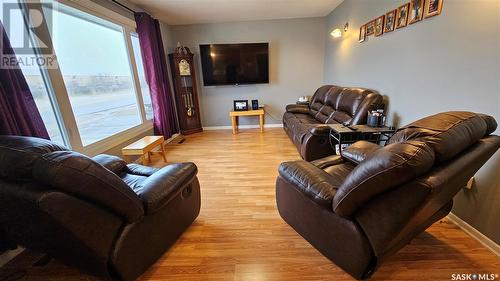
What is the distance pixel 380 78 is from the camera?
255 centimetres

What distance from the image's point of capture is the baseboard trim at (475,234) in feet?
4.42

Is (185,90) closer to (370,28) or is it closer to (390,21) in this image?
(370,28)

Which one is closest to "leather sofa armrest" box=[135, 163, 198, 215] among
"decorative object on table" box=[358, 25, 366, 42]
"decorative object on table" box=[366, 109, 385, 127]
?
"decorative object on table" box=[366, 109, 385, 127]

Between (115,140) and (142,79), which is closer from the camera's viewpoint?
(115,140)

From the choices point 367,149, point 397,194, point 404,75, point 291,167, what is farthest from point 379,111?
point 397,194

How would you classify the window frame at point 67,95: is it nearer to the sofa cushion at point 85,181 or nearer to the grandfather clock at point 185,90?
the grandfather clock at point 185,90

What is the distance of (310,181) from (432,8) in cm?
191

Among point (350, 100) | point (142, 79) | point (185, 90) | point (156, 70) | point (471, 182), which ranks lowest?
point (471, 182)

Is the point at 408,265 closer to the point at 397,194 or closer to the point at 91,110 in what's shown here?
the point at 397,194

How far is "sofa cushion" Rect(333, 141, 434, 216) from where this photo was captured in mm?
795

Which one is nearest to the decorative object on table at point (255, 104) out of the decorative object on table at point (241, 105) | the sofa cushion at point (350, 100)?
the decorative object on table at point (241, 105)

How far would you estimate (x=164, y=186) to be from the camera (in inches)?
50.6

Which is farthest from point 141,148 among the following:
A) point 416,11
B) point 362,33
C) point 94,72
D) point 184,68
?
point 362,33

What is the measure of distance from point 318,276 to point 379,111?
1.94m
